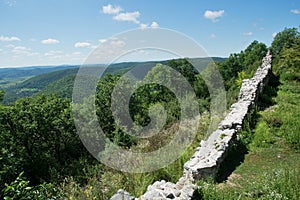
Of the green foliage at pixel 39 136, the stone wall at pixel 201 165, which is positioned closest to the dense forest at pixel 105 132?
the green foliage at pixel 39 136

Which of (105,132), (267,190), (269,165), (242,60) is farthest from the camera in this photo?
(242,60)

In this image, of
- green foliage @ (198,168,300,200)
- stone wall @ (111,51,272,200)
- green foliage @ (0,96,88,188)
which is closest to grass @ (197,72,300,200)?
green foliage @ (198,168,300,200)

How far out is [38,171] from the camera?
14711mm

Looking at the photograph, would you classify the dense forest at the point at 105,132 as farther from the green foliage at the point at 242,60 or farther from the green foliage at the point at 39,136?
the green foliage at the point at 242,60

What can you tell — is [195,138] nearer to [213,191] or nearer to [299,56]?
[213,191]

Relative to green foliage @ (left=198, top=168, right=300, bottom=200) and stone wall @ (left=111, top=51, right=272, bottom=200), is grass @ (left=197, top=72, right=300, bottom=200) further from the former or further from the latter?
stone wall @ (left=111, top=51, right=272, bottom=200)

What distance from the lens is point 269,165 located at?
4.93 metres

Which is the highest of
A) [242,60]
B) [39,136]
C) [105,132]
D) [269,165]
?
[242,60]

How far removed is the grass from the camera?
3.61 m

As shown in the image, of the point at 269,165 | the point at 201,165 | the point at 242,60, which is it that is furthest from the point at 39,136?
the point at 242,60

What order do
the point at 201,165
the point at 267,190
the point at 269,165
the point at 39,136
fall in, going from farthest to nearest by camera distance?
the point at 39,136 < the point at 269,165 < the point at 201,165 < the point at 267,190

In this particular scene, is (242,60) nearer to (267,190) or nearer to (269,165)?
(269,165)

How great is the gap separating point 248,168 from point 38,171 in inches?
551

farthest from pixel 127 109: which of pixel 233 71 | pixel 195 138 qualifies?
pixel 233 71
